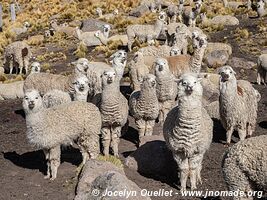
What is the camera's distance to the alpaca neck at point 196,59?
13.2m

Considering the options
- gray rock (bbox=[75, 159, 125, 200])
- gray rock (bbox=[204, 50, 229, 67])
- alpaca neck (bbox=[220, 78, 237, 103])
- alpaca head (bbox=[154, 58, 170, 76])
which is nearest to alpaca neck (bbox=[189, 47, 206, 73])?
alpaca head (bbox=[154, 58, 170, 76])

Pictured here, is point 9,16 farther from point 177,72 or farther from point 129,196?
point 129,196

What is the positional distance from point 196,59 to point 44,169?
5668 millimetres

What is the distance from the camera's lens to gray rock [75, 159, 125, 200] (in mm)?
7578

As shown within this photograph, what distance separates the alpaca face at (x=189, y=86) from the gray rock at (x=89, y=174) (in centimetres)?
160

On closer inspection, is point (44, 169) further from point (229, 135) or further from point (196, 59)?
point (196, 59)

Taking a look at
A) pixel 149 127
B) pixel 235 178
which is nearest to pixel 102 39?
pixel 149 127

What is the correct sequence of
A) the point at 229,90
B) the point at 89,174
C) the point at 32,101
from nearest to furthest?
the point at 89,174 → the point at 32,101 → the point at 229,90

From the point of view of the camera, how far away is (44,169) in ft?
30.6

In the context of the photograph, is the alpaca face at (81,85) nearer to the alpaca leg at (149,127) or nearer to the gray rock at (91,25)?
the alpaca leg at (149,127)

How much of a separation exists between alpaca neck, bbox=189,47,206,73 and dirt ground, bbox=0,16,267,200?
1.94 metres

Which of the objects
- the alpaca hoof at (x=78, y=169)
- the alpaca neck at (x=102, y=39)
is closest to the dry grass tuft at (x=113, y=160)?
the alpaca hoof at (x=78, y=169)

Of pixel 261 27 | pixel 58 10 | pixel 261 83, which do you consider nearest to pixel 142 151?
pixel 261 83

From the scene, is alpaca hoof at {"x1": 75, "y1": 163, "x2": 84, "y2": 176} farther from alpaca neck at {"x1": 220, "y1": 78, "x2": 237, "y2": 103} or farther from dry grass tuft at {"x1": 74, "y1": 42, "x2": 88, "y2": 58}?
dry grass tuft at {"x1": 74, "y1": 42, "x2": 88, "y2": 58}
